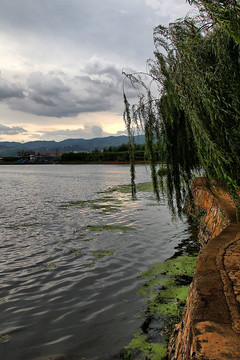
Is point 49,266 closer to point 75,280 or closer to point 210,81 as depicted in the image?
point 75,280

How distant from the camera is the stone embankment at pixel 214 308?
6.78ft

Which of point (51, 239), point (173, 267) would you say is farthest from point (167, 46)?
point (51, 239)

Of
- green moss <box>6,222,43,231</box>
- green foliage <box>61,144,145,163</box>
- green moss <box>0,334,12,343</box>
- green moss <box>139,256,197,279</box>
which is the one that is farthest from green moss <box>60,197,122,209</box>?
green foliage <box>61,144,145,163</box>

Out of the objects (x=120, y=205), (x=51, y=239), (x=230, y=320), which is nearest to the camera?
(x=230, y=320)

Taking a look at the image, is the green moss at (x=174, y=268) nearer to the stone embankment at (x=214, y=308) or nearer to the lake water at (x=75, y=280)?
the lake water at (x=75, y=280)

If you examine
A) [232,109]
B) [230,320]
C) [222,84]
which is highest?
[222,84]

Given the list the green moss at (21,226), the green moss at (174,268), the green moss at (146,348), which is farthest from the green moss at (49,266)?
the green moss at (21,226)

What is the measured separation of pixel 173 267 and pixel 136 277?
1324 mm

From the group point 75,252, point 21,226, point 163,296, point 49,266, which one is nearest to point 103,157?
point 21,226

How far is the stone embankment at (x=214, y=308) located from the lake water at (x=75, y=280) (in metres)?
1.78

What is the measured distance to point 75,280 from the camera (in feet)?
23.2

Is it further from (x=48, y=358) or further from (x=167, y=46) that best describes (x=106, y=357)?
(x=167, y=46)

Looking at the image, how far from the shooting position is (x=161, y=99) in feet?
26.2

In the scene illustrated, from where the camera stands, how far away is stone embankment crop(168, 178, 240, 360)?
81.4 inches
